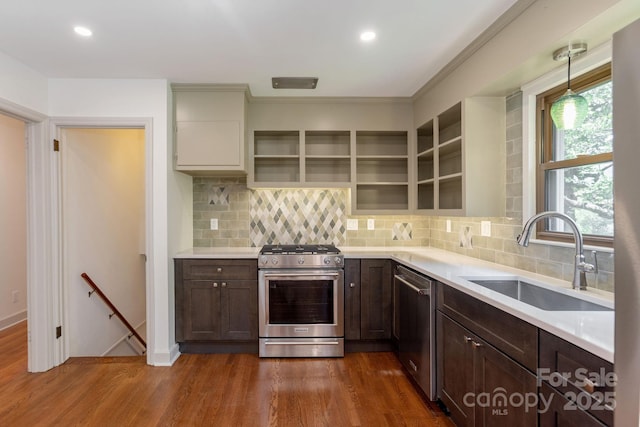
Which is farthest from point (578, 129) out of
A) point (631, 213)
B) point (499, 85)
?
point (631, 213)

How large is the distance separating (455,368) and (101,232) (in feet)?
11.7

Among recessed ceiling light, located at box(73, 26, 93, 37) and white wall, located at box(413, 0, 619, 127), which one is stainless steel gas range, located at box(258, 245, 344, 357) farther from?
recessed ceiling light, located at box(73, 26, 93, 37)

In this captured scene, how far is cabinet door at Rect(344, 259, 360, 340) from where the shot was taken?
2971mm

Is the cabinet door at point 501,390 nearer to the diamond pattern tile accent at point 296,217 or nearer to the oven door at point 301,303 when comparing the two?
the oven door at point 301,303

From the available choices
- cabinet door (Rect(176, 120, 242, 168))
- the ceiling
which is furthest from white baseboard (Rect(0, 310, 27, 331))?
cabinet door (Rect(176, 120, 242, 168))

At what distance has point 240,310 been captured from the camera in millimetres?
2928

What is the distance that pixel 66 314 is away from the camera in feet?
9.23

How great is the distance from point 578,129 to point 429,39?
1.09 metres

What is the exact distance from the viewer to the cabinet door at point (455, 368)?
1722mm

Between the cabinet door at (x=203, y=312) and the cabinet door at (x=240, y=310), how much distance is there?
0.08 meters

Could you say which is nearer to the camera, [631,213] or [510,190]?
[631,213]

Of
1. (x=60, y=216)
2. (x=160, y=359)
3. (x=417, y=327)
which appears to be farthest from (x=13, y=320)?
(x=417, y=327)

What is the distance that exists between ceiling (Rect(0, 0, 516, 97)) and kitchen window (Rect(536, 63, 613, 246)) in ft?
2.20

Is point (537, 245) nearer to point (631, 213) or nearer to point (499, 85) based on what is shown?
point (499, 85)
